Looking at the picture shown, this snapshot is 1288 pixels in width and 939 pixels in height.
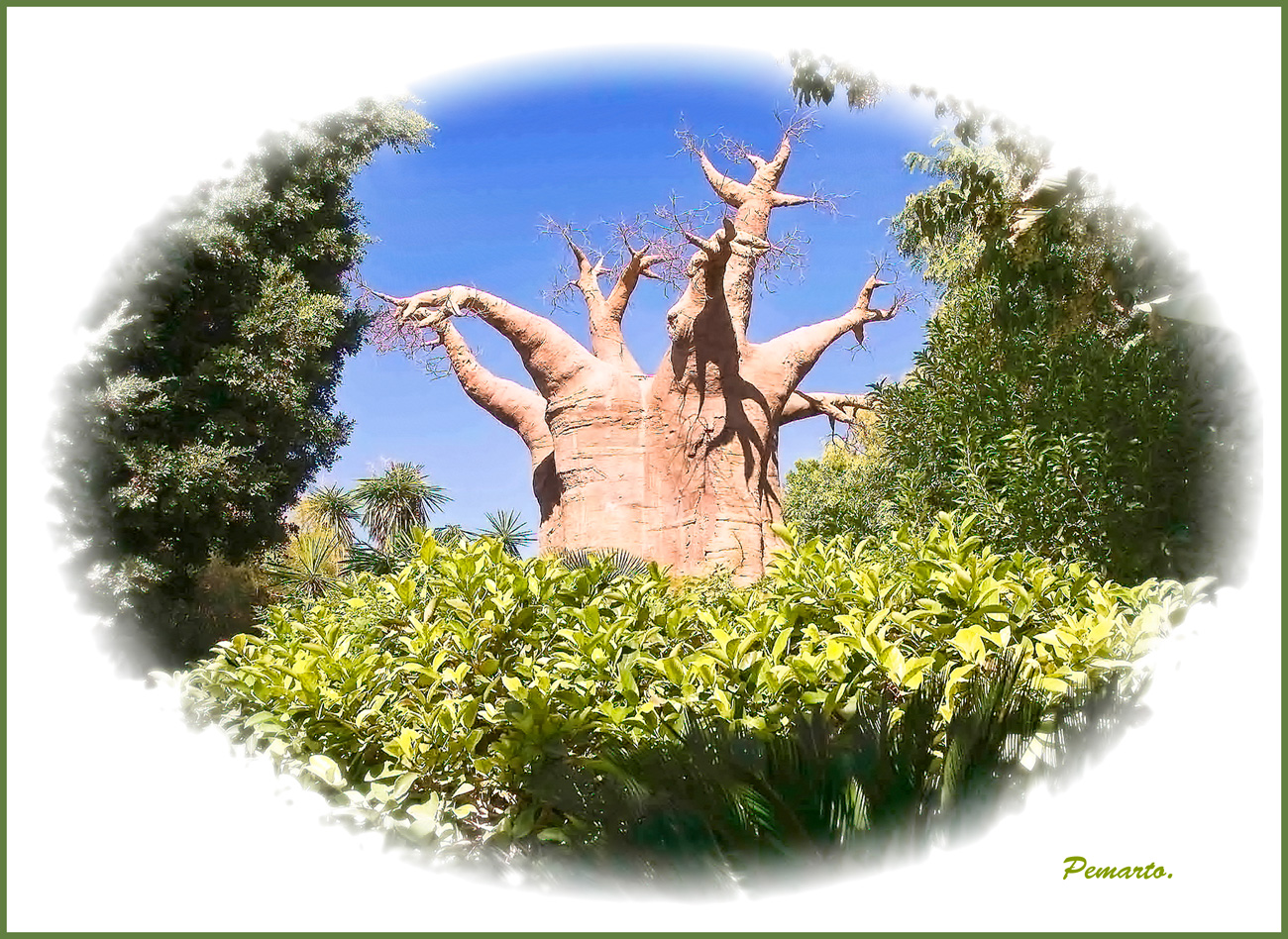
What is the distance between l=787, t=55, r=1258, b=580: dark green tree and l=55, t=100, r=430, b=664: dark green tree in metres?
7.20

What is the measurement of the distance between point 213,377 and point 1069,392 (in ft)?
30.3

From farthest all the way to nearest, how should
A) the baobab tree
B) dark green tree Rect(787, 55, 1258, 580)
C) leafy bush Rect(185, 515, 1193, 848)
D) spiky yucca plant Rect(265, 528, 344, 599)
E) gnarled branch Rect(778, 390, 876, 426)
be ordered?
gnarled branch Rect(778, 390, 876, 426), spiky yucca plant Rect(265, 528, 344, 599), the baobab tree, dark green tree Rect(787, 55, 1258, 580), leafy bush Rect(185, 515, 1193, 848)

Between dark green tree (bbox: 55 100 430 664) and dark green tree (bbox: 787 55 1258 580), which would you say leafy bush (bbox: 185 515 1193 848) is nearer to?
dark green tree (bbox: 787 55 1258 580)

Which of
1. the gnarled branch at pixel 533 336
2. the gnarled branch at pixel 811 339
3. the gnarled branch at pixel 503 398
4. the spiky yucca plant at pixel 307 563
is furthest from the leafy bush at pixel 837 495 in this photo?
the spiky yucca plant at pixel 307 563

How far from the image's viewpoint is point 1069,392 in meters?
5.84

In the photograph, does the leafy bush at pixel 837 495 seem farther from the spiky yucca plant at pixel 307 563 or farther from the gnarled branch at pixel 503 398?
the spiky yucca plant at pixel 307 563

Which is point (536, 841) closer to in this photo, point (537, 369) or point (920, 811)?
point (920, 811)

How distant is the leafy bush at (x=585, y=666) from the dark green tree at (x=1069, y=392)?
0.91m

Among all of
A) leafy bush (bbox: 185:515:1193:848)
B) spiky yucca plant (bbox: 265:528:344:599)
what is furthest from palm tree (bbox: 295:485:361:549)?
leafy bush (bbox: 185:515:1193:848)

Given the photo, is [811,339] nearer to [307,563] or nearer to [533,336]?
[533,336]

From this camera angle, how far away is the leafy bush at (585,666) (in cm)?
393

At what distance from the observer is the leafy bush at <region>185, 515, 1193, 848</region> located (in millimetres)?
3934

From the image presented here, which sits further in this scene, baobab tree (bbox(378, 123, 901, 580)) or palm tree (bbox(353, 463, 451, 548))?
palm tree (bbox(353, 463, 451, 548))

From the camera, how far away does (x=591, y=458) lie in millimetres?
10000
